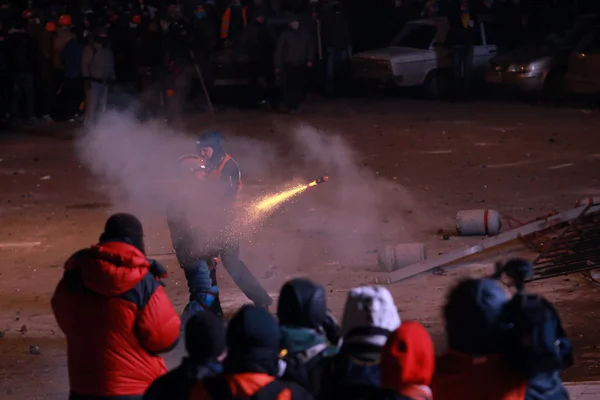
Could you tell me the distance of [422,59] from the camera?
23391 mm

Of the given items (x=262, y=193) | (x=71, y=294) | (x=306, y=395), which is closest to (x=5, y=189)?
(x=262, y=193)

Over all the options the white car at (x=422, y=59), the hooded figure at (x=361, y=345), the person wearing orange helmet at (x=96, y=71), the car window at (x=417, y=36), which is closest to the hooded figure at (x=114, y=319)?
the hooded figure at (x=361, y=345)

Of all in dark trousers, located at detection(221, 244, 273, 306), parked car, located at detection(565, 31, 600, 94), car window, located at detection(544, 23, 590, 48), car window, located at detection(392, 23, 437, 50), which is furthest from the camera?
car window, located at detection(392, 23, 437, 50)

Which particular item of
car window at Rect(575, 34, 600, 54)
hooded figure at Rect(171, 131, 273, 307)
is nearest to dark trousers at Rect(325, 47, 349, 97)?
car window at Rect(575, 34, 600, 54)

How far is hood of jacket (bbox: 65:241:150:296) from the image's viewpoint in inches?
186

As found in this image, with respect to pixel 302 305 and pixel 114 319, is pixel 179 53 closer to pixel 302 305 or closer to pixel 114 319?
pixel 114 319

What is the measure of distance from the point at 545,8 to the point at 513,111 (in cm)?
468

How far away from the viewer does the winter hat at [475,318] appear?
397cm

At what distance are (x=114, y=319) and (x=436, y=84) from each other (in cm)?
1970

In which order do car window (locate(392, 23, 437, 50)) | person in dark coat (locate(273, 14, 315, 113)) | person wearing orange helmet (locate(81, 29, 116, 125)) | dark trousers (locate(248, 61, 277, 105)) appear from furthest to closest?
car window (locate(392, 23, 437, 50)) → dark trousers (locate(248, 61, 277, 105)) → person in dark coat (locate(273, 14, 315, 113)) → person wearing orange helmet (locate(81, 29, 116, 125))

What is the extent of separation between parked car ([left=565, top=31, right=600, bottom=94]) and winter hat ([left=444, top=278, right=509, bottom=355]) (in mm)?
18139

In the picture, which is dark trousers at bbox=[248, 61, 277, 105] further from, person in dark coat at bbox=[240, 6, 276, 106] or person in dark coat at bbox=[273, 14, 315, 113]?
person in dark coat at bbox=[273, 14, 315, 113]

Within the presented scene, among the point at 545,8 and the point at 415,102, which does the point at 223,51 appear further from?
the point at 545,8

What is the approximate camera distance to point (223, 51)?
23.4 metres
